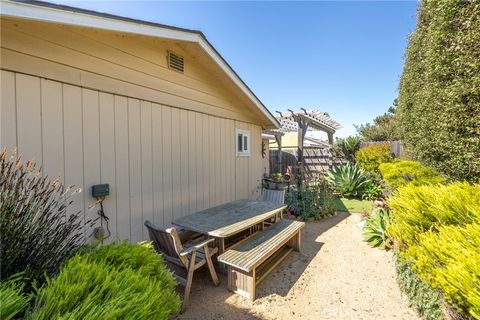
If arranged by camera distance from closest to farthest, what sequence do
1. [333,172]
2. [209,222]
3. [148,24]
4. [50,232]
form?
1. [50,232]
2. [148,24]
3. [209,222]
4. [333,172]

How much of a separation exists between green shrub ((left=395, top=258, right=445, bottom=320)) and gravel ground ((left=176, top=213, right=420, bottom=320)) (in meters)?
0.19

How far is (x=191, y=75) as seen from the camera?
461 centimetres

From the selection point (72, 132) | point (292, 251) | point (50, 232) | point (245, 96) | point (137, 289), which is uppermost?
point (245, 96)

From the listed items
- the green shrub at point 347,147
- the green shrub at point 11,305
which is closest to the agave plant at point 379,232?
the green shrub at point 11,305

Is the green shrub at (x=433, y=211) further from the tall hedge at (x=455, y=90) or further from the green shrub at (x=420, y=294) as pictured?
the tall hedge at (x=455, y=90)

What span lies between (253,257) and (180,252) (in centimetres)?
100

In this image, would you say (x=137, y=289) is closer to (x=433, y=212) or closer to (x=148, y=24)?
(x=433, y=212)

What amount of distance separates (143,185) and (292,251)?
3.14 m

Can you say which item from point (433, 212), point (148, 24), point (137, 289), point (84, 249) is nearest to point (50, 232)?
point (84, 249)

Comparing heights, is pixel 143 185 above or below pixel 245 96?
below

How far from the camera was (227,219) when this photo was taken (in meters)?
3.80

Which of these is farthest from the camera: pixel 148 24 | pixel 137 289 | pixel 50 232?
pixel 148 24

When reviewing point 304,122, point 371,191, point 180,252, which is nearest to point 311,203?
point 371,191

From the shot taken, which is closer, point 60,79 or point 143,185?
point 60,79
